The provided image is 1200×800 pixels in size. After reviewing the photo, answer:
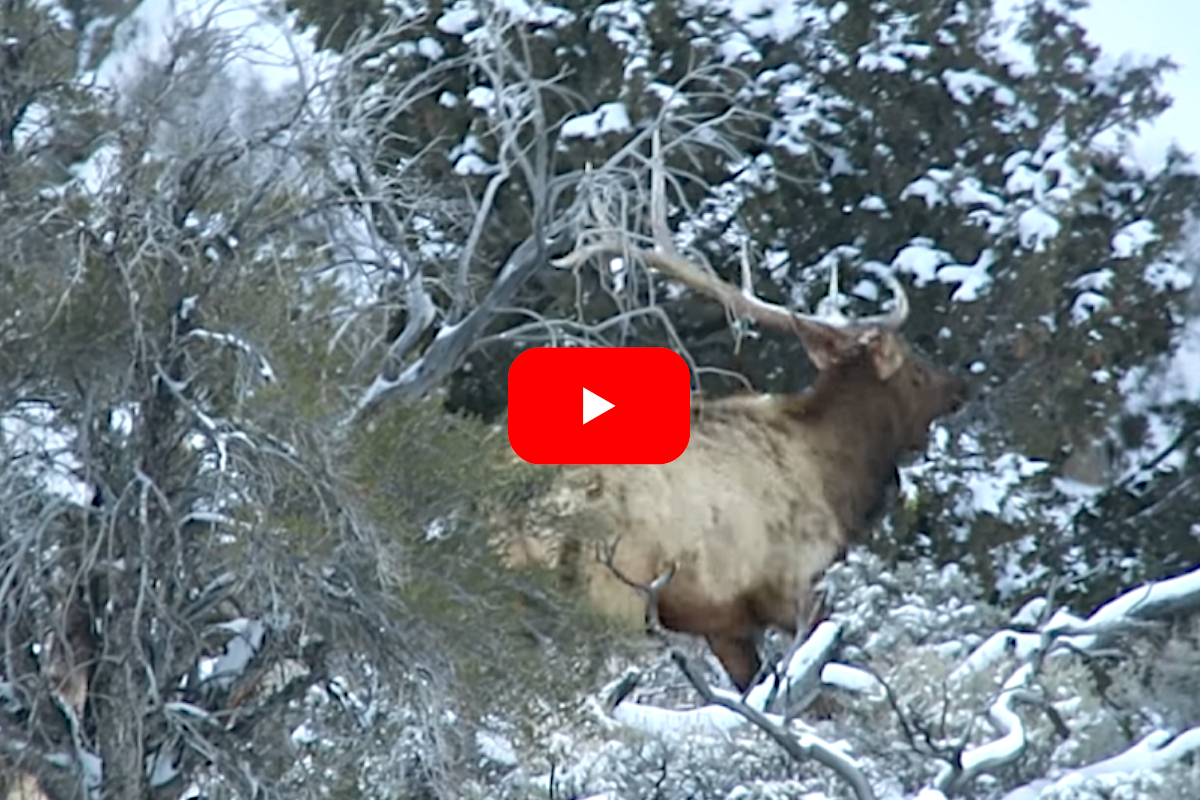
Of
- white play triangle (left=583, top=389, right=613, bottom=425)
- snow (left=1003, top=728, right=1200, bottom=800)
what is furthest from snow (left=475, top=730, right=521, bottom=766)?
snow (left=1003, top=728, right=1200, bottom=800)

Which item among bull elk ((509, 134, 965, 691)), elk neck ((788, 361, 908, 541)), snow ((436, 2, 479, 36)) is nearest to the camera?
bull elk ((509, 134, 965, 691))

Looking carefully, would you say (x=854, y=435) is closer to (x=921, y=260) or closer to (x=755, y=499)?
(x=755, y=499)

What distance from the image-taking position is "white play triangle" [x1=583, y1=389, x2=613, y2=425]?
33.7 feet

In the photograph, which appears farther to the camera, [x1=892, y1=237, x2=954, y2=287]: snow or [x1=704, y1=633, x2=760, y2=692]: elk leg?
[x1=892, y1=237, x2=954, y2=287]: snow

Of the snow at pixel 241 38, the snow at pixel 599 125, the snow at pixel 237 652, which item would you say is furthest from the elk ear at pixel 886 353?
the snow at pixel 237 652

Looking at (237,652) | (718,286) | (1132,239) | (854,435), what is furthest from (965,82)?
(237,652)

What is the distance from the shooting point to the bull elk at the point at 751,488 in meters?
11.2

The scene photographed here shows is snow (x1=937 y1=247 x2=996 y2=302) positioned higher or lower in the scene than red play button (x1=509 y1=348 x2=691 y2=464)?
lower

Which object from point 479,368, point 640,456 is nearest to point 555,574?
point 640,456

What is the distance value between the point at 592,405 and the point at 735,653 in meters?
2.45

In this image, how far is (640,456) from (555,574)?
138cm

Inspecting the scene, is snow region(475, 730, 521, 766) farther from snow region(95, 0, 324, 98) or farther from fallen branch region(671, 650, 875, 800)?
snow region(95, 0, 324, 98)

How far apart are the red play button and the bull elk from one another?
173mm

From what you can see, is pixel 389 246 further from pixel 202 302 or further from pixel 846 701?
pixel 846 701
